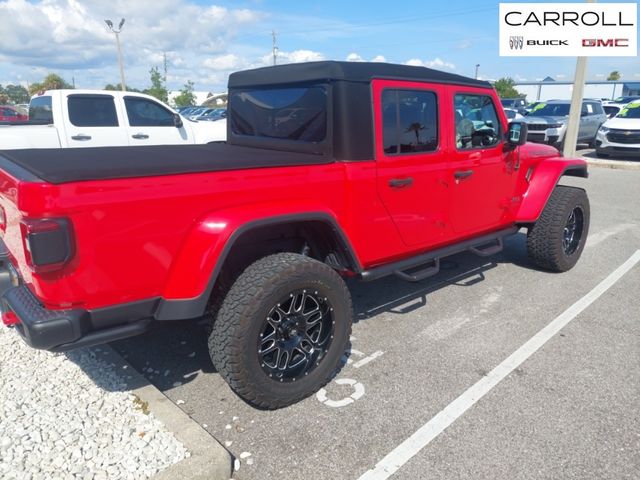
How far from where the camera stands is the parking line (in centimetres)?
241

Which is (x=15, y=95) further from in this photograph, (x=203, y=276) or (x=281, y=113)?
(x=203, y=276)

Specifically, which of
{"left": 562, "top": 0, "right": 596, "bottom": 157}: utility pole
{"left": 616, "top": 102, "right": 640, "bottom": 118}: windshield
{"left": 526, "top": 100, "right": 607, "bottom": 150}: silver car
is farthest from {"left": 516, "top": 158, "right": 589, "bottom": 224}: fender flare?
{"left": 616, "top": 102, "right": 640, "bottom": 118}: windshield

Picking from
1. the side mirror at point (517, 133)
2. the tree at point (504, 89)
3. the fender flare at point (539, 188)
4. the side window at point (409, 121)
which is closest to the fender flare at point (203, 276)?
the side window at point (409, 121)

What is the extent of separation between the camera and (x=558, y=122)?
1584 cm

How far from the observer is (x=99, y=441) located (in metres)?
2.44

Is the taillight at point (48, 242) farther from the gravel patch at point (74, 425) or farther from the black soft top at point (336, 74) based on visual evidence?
the black soft top at point (336, 74)

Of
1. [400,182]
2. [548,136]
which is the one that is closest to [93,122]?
[400,182]

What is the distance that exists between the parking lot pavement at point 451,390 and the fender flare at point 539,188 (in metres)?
0.69

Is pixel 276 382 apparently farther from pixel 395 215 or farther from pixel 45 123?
pixel 45 123

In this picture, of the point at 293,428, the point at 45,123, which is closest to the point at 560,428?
the point at 293,428

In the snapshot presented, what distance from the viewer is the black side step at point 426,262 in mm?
3377

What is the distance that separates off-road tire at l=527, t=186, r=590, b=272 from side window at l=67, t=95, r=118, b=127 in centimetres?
673

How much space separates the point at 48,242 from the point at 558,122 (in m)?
16.8

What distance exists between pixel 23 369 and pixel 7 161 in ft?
4.33
